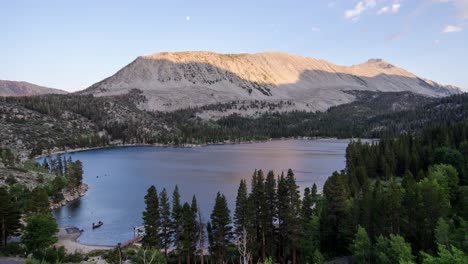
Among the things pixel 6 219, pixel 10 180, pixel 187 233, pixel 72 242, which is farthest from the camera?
pixel 10 180

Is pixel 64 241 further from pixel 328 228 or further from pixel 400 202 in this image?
pixel 400 202

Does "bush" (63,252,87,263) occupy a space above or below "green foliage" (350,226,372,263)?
below

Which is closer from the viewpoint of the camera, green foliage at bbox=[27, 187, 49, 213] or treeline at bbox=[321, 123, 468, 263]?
treeline at bbox=[321, 123, 468, 263]

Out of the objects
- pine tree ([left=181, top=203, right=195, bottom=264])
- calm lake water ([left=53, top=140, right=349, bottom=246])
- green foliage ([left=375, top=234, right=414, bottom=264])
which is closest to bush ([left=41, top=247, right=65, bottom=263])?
calm lake water ([left=53, top=140, right=349, bottom=246])

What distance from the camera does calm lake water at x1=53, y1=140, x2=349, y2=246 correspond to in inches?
3326

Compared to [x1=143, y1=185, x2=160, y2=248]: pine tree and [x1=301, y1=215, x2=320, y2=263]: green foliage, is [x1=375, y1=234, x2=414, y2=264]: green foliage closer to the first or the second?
[x1=301, y1=215, x2=320, y2=263]: green foliage

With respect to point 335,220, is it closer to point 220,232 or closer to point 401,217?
point 401,217

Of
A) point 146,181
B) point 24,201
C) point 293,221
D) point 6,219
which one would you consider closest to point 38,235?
point 6,219

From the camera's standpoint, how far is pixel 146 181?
133 meters

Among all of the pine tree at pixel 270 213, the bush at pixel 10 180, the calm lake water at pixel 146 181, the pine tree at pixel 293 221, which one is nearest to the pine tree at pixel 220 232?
the pine tree at pixel 270 213

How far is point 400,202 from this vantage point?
55.9 metres

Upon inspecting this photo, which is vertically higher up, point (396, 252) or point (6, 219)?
point (6, 219)

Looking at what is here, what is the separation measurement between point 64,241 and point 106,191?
50082mm

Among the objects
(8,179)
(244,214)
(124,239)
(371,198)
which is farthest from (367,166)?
(8,179)
